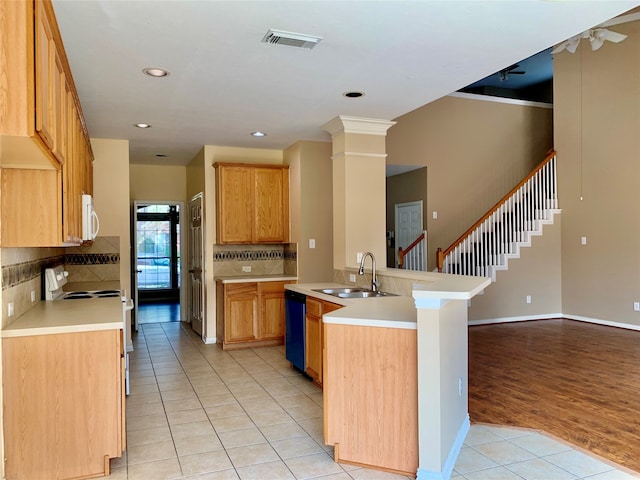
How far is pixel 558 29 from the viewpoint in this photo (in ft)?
9.35

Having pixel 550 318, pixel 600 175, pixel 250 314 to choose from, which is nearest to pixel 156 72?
pixel 250 314

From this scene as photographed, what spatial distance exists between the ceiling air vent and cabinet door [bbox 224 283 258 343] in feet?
11.7

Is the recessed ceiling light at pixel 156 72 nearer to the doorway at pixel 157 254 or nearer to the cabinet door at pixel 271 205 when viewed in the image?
the cabinet door at pixel 271 205

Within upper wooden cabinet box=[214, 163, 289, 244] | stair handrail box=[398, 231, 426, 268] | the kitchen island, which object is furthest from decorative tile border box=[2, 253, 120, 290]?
stair handrail box=[398, 231, 426, 268]

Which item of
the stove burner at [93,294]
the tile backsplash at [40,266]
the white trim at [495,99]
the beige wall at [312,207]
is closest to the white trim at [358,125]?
the beige wall at [312,207]

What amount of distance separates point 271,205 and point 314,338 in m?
2.50

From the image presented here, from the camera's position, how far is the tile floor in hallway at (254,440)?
278 centimetres

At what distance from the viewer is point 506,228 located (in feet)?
25.6

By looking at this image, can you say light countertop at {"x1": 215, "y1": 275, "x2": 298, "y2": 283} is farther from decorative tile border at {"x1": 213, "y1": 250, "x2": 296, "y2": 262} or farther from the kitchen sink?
the kitchen sink

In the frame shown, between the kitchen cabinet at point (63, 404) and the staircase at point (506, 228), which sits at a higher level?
the staircase at point (506, 228)

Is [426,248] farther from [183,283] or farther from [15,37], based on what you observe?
[15,37]

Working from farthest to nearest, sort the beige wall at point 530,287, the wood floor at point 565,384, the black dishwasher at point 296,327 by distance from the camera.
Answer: the beige wall at point 530,287 → the black dishwasher at point 296,327 → the wood floor at point 565,384

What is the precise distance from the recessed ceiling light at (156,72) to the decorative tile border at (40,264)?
1615 millimetres

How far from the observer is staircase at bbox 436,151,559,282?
7.65m
